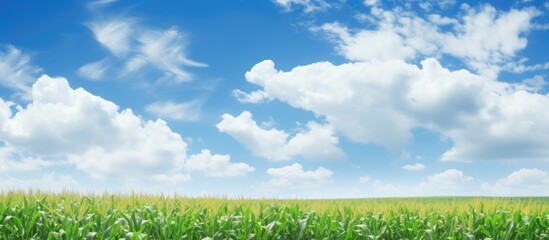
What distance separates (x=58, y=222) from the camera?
32.8 ft

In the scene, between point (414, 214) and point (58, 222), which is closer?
point (58, 222)

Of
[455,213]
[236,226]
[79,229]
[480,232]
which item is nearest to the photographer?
[79,229]

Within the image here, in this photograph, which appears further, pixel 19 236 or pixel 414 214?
pixel 414 214

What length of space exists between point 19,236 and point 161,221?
2.61 meters

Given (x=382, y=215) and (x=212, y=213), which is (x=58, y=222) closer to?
(x=212, y=213)

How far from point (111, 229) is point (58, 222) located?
149cm

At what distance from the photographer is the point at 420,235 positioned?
1006 cm

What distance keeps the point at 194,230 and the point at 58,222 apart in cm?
257

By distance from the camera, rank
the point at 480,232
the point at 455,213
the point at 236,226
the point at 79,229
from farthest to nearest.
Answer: the point at 455,213 → the point at 480,232 → the point at 236,226 → the point at 79,229

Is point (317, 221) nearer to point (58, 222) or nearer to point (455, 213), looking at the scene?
point (455, 213)

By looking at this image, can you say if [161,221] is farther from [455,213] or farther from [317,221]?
[455,213]

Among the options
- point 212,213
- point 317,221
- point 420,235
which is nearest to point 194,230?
point 212,213

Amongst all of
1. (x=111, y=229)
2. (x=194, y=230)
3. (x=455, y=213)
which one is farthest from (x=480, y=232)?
(x=111, y=229)

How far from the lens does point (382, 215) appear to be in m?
10.7
